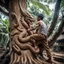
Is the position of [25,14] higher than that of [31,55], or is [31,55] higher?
[25,14]

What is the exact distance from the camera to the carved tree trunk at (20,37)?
6.29 meters

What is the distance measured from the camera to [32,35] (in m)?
6.37

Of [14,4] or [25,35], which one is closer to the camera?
[25,35]

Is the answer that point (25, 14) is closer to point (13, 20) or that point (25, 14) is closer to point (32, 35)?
point (13, 20)

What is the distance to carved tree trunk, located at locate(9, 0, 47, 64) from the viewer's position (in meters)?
6.29

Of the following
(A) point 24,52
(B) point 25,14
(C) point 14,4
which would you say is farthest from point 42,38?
(C) point 14,4

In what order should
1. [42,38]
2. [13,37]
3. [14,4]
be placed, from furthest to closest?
[14,4] → [13,37] → [42,38]

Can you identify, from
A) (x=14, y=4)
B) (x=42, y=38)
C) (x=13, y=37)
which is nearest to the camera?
(x=42, y=38)

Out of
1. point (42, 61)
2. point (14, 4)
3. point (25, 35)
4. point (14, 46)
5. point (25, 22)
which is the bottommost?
point (42, 61)

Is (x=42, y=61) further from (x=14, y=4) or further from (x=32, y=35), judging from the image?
(x=14, y=4)

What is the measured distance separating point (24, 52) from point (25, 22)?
4.17 feet

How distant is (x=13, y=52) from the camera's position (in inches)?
258

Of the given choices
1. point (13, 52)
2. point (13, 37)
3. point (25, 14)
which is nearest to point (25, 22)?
point (25, 14)

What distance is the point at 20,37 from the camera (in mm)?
6504
